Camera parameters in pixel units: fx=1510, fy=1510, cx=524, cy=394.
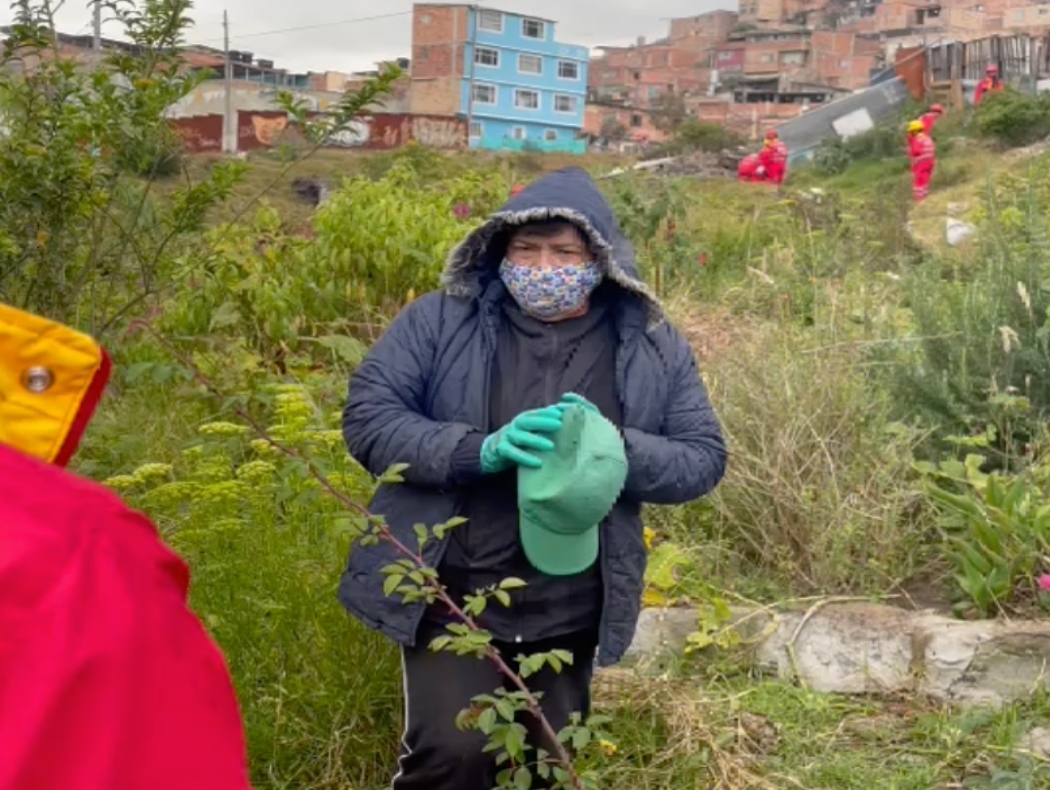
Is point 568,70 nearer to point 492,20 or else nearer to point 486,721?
point 492,20

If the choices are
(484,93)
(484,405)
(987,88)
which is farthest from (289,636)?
(484,93)

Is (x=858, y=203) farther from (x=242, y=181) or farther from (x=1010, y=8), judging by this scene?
(x=1010, y=8)

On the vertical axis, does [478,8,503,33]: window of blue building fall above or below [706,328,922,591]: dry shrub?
above

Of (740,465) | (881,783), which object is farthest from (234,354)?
(881,783)

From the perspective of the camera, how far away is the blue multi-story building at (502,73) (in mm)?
73938

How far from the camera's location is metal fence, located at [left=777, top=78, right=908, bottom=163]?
52750 mm

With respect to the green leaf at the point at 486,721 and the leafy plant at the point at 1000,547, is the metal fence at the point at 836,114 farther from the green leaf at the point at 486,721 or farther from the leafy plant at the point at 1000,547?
the green leaf at the point at 486,721

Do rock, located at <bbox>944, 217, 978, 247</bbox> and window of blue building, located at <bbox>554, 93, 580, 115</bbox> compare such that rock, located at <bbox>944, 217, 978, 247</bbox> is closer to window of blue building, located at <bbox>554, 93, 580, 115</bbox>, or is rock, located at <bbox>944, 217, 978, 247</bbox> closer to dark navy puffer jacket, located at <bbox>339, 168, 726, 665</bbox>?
dark navy puffer jacket, located at <bbox>339, 168, 726, 665</bbox>

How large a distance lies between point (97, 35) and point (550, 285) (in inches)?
54.3

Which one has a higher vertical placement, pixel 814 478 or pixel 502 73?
pixel 502 73

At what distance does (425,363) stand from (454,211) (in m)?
4.81

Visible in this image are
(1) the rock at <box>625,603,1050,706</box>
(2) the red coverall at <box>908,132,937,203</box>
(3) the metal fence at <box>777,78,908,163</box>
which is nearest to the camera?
(1) the rock at <box>625,603,1050,706</box>

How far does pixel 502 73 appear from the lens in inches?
2997

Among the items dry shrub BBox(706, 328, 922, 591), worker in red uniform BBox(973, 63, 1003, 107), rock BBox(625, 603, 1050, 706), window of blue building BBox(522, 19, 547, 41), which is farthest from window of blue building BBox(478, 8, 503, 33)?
rock BBox(625, 603, 1050, 706)
